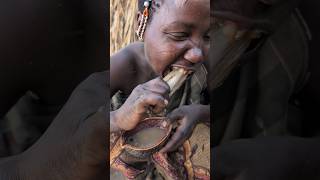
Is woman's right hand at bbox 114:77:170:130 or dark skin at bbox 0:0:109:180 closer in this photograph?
woman's right hand at bbox 114:77:170:130

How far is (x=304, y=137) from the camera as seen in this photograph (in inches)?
101

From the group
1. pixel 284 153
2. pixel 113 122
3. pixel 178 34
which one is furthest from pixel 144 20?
pixel 284 153

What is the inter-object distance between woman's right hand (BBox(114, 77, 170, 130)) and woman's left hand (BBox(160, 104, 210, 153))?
0.11m

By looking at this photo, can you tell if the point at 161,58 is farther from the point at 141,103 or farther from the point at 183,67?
the point at 141,103

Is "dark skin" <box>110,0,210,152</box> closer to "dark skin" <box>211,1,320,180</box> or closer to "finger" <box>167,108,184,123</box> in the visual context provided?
"finger" <box>167,108,184,123</box>

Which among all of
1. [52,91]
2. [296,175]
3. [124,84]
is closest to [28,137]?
[52,91]

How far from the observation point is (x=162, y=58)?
7.93 ft

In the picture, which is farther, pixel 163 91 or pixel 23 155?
pixel 23 155

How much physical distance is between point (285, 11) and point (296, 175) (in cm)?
80

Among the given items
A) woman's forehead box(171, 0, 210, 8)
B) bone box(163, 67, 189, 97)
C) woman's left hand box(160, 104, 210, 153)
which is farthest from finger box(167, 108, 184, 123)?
woman's forehead box(171, 0, 210, 8)

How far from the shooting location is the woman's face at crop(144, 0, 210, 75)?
7.78 ft

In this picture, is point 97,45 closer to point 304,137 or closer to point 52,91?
point 52,91

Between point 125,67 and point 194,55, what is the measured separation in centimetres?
33

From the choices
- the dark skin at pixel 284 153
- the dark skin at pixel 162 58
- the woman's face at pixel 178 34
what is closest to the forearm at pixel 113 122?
the dark skin at pixel 162 58
